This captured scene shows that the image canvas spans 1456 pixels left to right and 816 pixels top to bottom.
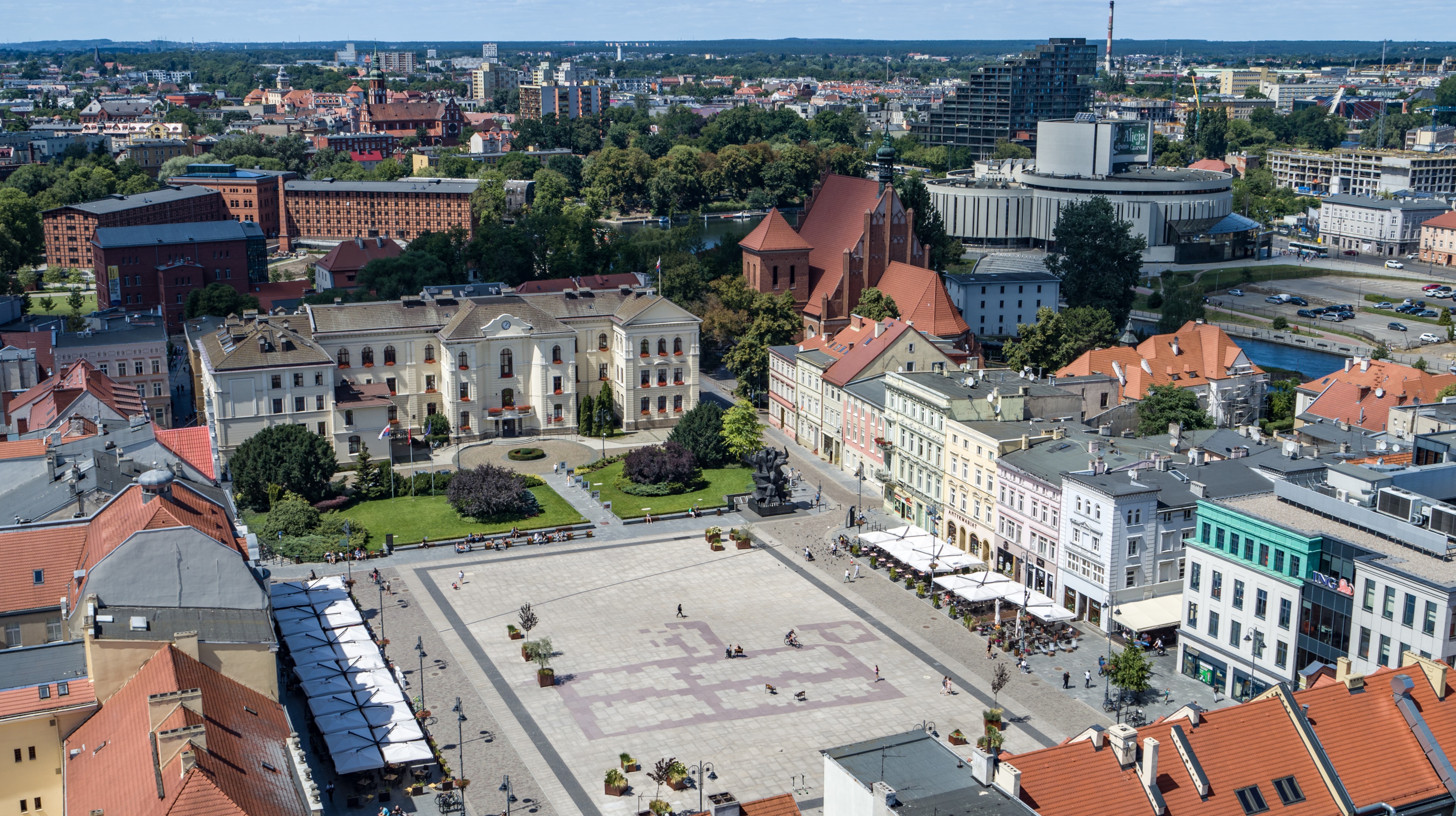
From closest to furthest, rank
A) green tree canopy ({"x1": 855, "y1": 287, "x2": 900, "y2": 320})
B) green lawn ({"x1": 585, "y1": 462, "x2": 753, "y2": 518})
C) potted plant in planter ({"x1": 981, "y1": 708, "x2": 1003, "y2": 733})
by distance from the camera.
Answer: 1. potted plant in planter ({"x1": 981, "y1": 708, "x2": 1003, "y2": 733})
2. green lawn ({"x1": 585, "y1": 462, "x2": 753, "y2": 518})
3. green tree canopy ({"x1": 855, "y1": 287, "x2": 900, "y2": 320})

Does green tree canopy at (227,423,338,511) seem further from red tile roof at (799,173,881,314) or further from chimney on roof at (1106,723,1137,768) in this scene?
chimney on roof at (1106,723,1137,768)

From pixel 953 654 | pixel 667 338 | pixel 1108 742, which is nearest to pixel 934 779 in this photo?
pixel 1108 742

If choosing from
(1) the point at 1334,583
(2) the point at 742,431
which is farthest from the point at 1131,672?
(2) the point at 742,431

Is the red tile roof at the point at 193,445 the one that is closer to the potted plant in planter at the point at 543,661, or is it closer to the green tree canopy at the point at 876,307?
the potted plant in planter at the point at 543,661

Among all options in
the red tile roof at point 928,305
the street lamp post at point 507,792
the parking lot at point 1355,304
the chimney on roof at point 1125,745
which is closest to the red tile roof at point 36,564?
the street lamp post at point 507,792

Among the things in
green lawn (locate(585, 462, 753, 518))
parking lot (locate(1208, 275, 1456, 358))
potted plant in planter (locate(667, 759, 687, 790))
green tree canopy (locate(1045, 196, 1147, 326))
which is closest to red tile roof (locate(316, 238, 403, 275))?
green lawn (locate(585, 462, 753, 518))

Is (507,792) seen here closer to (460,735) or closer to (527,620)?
(460,735)
